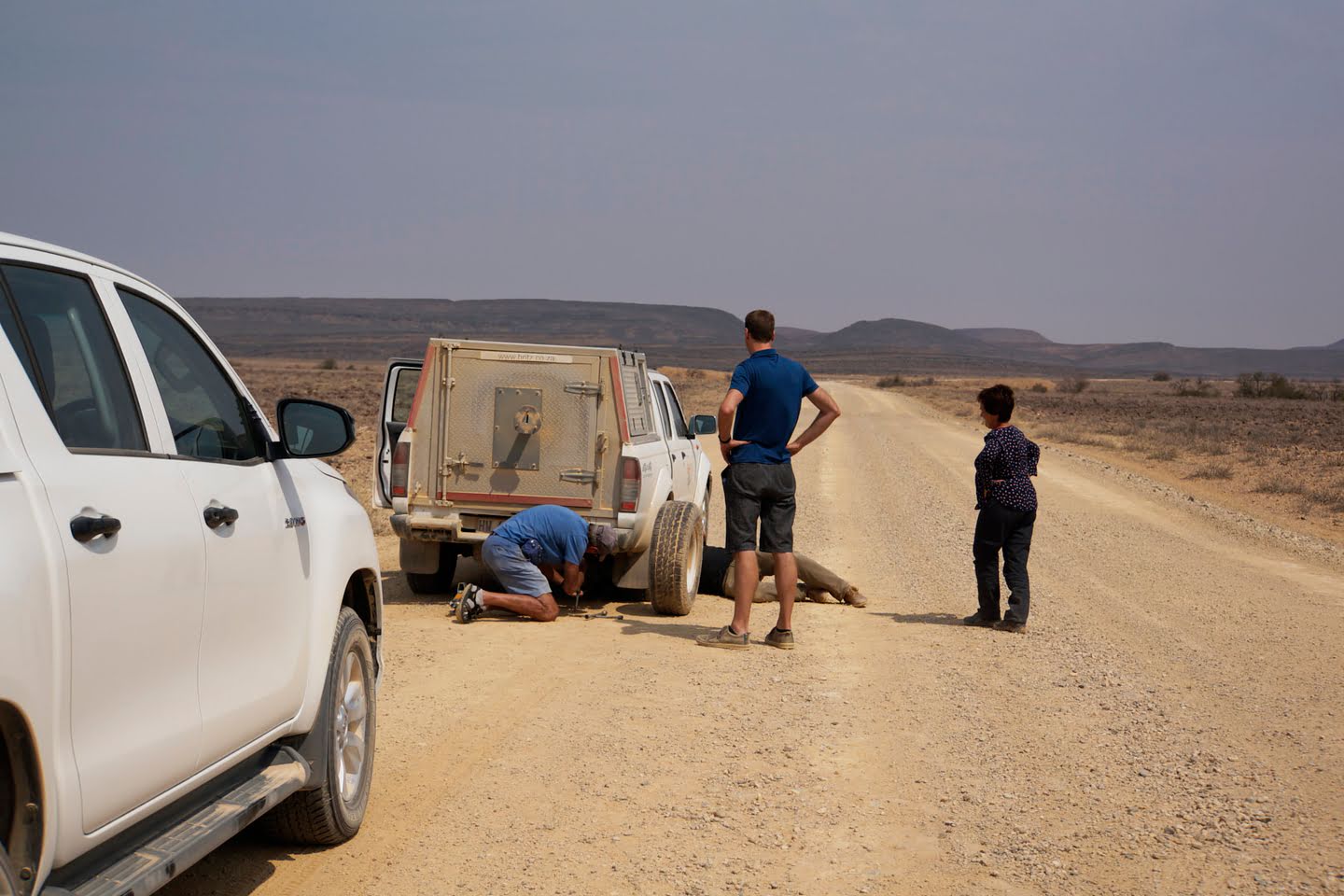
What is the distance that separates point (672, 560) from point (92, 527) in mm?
6917

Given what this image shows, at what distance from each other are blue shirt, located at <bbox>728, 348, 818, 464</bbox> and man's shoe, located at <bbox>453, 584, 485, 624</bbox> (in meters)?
2.31

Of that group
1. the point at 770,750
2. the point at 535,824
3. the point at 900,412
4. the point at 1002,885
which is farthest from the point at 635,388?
the point at 900,412

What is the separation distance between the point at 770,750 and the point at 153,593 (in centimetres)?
359

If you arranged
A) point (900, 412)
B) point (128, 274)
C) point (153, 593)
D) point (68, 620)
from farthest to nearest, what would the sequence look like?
point (900, 412)
point (128, 274)
point (153, 593)
point (68, 620)

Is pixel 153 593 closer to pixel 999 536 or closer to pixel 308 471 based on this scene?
pixel 308 471

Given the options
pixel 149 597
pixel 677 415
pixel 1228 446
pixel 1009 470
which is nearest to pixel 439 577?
pixel 677 415

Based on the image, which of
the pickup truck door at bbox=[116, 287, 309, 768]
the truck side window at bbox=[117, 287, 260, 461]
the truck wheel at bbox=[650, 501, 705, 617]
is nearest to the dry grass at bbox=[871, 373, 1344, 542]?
the truck wheel at bbox=[650, 501, 705, 617]

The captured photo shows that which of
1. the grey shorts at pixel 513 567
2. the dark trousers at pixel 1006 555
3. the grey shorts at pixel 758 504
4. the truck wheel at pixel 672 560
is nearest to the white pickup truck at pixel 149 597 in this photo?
the grey shorts at pixel 758 504

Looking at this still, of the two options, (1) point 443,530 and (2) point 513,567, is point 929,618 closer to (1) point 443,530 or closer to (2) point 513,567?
(2) point 513,567

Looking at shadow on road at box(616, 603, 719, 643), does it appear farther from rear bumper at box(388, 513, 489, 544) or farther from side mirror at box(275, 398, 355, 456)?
side mirror at box(275, 398, 355, 456)

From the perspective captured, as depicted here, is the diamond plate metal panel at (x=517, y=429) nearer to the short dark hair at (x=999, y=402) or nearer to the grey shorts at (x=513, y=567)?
the grey shorts at (x=513, y=567)

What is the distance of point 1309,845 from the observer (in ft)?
16.1

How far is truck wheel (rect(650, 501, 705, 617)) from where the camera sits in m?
9.68

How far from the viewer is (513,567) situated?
940 centimetres
